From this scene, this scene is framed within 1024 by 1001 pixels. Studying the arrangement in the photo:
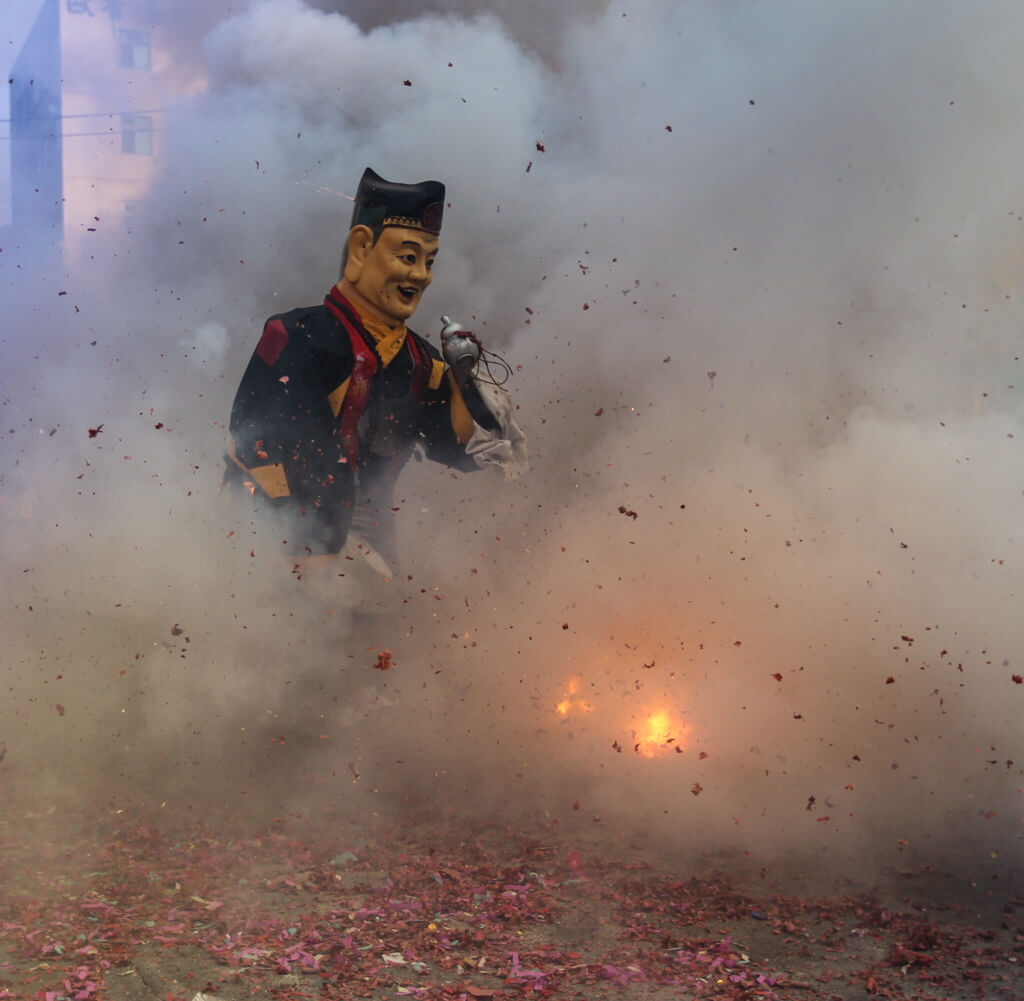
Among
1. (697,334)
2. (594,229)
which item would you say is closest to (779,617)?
(697,334)

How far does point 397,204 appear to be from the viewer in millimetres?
4480

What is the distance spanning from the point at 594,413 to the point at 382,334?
1195 mm

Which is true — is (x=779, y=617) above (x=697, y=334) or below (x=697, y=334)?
below

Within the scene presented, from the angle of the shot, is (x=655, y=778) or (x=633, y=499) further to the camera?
(x=633, y=499)

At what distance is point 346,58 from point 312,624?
8.84ft

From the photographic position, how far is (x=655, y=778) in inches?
185

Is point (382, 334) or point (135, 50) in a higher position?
point (135, 50)

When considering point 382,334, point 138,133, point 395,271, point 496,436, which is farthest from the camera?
point 138,133

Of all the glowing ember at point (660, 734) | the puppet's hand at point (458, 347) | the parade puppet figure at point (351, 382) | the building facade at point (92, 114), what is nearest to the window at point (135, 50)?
the building facade at point (92, 114)

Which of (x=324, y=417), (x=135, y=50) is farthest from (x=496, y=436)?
(x=135, y=50)

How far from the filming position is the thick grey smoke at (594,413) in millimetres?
4793

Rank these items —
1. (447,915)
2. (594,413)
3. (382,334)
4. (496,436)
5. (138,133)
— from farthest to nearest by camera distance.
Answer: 1. (594,413)
2. (138,133)
3. (496,436)
4. (382,334)
5. (447,915)

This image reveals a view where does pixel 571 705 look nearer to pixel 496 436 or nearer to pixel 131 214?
pixel 496 436

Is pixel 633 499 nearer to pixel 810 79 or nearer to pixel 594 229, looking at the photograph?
pixel 594 229
